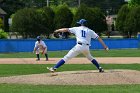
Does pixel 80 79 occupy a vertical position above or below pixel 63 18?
below

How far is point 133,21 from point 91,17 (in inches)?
230

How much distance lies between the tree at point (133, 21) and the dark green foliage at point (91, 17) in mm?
3583

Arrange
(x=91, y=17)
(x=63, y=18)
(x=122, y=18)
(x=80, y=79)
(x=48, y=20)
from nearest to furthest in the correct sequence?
(x=80, y=79), (x=91, y=17), (x=48, y=20), (x=63, y=18), (x=122, y=18)

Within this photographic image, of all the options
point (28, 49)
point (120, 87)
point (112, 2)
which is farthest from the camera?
point (112, 2)

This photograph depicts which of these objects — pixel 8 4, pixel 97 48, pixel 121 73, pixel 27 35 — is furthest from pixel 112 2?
pixel 121 73

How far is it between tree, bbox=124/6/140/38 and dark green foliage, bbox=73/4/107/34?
3583 mm

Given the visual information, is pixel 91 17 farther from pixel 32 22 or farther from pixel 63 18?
pixel 32 22

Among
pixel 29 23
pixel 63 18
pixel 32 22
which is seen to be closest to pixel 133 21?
pixel 63 18

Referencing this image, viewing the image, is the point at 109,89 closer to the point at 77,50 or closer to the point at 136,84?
the point at 136,84

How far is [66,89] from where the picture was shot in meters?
12.6

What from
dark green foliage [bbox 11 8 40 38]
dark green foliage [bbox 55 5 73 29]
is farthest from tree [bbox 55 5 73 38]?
dark green foliage [bbox 11 8 40 38]

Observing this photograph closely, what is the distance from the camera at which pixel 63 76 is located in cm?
1471

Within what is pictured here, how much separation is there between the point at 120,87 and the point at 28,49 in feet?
101

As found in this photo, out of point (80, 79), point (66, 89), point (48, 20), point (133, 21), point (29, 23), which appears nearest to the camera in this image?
point (66, 89)
